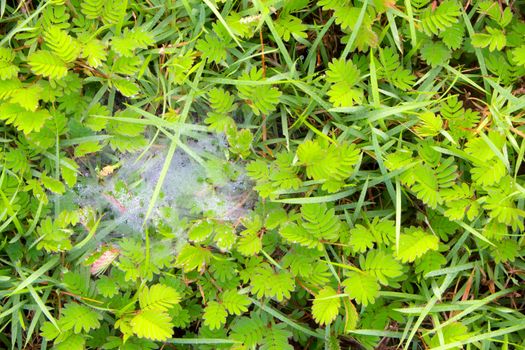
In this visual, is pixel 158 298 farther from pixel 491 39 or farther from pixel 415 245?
pixel 491 39

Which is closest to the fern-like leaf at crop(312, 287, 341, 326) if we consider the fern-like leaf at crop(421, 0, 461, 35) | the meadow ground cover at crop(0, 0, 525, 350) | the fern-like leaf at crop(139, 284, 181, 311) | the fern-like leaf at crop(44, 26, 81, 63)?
the meadow ground cover at crop(0, 0, 525, 350)

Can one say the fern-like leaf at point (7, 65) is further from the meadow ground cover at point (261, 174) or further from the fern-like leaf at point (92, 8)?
the fern-like leaf at point (92, 8)

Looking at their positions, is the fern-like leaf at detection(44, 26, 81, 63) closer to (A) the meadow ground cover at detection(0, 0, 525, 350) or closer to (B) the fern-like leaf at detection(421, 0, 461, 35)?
(A) the meadow ground cover at detection(0, 0, 525, 350)

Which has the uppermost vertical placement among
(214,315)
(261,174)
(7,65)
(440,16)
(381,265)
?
(440,16)

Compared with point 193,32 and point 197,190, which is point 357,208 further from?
point 193,32

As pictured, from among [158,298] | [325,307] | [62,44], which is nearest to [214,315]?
[158,298]

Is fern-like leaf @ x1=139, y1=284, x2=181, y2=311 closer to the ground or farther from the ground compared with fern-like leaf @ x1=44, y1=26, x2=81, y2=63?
closer to the ground

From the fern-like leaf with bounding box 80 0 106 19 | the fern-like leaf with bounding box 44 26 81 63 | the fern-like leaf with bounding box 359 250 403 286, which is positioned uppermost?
the fern-like leaf with bounding box 80 0 106 19

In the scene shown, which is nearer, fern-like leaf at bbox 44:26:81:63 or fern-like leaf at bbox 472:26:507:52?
fern-like leaf at bbox 44:26:81:63

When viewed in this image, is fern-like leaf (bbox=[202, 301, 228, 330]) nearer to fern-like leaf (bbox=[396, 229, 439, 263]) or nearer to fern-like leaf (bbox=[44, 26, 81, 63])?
fern-like leaf (bbox=[396, 229, 439, 263])
